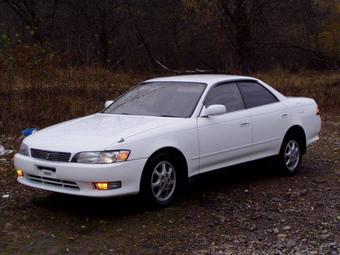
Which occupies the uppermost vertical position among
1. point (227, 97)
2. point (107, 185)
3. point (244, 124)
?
point (227, 97)

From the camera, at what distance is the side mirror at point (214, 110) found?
6.71 metres

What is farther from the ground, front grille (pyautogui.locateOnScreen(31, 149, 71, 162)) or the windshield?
the windshield

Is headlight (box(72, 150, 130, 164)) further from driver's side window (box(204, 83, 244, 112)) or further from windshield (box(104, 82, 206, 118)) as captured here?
driver's side window (box(204, 83, 244, 112))

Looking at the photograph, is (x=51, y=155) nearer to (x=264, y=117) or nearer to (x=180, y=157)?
(x=180, y=157)

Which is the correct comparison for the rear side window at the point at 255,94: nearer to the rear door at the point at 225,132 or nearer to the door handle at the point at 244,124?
the rear door at the point at 225,132

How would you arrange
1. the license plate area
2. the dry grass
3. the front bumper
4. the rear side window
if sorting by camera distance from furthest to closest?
the dry grass → the rear side window → the license plate area → the front bumper

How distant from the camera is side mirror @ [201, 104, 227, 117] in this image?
22.0ft

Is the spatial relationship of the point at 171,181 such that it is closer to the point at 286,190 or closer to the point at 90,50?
the point at 286,190

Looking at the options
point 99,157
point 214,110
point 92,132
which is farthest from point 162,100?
point 99,157

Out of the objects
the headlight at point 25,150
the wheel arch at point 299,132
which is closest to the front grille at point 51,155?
the headlight at point 25,150

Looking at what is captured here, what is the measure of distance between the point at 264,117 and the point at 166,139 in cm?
191

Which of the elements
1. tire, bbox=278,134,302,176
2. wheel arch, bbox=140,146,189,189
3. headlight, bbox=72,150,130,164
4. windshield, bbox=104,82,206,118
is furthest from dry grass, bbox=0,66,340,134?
headlight, bbox=72,150,130,164

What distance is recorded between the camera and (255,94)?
7852 mm

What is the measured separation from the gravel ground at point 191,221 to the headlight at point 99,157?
0.66 metres
